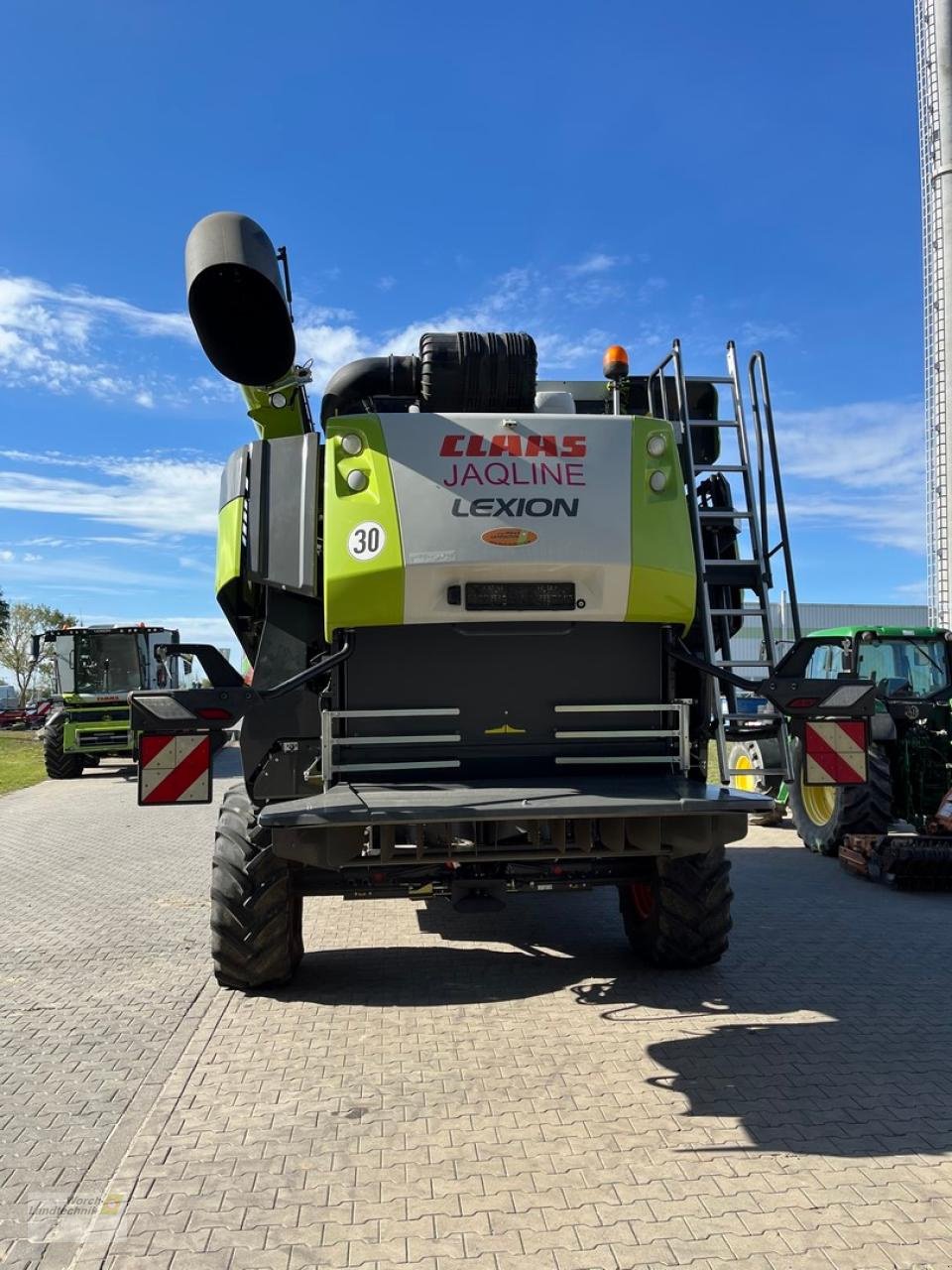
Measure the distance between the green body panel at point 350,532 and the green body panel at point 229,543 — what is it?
481 mm

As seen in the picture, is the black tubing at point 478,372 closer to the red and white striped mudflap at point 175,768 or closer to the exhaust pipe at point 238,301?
the exhaust pipe at point 238,301

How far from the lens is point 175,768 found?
4.59 m

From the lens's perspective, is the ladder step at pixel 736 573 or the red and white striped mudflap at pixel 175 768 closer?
the red and white striped mudflap at pixel 175 768

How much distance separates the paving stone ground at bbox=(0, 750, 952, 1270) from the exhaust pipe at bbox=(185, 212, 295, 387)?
11.0 feet

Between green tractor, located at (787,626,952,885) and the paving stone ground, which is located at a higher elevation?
green tractor, located at (787,626,952,885)

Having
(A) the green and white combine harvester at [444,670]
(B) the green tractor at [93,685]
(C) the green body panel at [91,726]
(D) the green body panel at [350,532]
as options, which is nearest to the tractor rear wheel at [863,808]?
(A) the green and white combine harvester at [444,670]

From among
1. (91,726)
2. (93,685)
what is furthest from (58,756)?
(93,685)

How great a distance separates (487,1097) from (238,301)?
3872mm

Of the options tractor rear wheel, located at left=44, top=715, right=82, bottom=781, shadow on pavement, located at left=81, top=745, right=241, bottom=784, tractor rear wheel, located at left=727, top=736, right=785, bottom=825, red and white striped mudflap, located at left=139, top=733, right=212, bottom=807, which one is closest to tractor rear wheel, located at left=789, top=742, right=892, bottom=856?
tractor rear wheel, located at left=727, top=736, right=785, bottom=825

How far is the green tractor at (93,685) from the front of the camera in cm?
1838

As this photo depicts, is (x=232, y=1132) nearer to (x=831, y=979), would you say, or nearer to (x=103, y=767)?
(x=831, y=979)

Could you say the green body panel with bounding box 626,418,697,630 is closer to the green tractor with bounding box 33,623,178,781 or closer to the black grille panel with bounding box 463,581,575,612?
the black grille panel with bounding box 463,581,575,612

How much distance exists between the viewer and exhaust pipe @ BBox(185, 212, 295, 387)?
186 inches

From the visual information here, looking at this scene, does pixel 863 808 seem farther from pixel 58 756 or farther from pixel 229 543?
pixel 58 756
